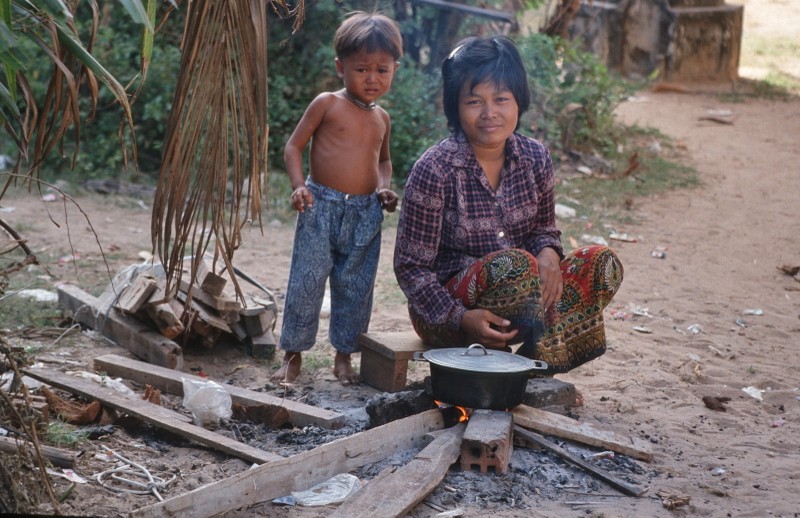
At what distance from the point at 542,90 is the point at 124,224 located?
4.16 m

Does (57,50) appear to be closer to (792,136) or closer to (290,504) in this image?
(290,504)

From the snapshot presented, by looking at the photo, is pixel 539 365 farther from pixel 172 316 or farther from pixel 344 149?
pixel 172 316

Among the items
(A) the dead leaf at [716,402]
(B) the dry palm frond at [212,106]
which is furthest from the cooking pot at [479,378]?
(A) the dead leaf at [716,402]

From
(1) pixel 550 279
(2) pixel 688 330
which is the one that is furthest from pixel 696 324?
(1) pixel 550 279

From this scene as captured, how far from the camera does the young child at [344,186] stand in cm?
363

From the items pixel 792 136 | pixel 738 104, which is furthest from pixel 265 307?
pixel 738 104

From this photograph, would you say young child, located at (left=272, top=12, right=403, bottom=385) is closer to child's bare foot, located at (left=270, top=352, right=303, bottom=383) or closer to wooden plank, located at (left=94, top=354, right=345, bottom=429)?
child's bare foot, located at (left=270, top=352, right=303, bottom=383)

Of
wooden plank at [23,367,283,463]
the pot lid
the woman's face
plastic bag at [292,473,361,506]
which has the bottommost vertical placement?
plastic bag at [292,473,361,506]

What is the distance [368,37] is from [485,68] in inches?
19.3

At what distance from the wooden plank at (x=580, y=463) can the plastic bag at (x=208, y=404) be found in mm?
1076

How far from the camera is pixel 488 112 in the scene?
3439 millimetres

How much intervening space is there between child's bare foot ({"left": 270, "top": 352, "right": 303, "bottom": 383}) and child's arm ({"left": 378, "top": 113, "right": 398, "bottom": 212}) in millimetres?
776

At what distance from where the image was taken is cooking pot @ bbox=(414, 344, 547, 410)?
9.82 feet

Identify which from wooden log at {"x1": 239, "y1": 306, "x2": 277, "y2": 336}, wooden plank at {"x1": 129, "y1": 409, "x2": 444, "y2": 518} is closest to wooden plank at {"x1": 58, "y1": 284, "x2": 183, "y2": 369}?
wooden log at {"x1": 239, "y1": 306, "x2": 277, "y2": 336}
